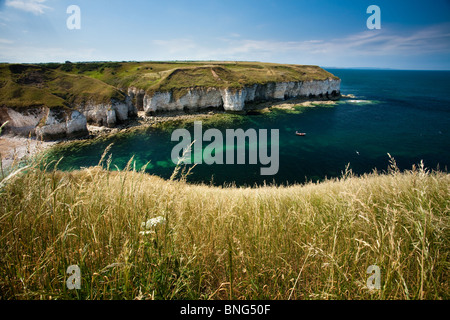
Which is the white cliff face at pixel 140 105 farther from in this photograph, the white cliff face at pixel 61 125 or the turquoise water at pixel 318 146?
the turquoise water at pixel 318 146

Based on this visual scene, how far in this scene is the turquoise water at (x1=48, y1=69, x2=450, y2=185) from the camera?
25.7 m

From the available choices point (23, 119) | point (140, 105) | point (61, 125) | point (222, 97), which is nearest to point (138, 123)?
point (61, 125)

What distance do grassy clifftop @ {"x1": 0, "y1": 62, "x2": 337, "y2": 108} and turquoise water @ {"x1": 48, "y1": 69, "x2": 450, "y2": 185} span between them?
15068 millimetres

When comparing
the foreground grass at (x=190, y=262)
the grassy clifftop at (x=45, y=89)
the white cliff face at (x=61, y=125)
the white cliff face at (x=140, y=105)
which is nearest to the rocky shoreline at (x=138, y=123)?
the white cliff face at (x=61, y=125)

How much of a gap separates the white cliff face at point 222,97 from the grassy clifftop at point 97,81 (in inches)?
86.6

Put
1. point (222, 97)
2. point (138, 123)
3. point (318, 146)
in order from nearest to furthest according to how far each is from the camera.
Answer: point (318, 146) → point (138, 123) → point (222, 97)

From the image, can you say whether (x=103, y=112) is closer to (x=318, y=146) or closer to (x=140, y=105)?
(x=140, y=105)

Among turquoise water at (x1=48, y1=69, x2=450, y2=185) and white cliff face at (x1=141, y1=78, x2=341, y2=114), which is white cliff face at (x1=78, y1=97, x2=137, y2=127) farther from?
white cliff face at (x1=141, y1=78, x2=341, y2=114)

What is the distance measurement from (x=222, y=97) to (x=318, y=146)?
114 feet

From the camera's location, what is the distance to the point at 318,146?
34.9 meters

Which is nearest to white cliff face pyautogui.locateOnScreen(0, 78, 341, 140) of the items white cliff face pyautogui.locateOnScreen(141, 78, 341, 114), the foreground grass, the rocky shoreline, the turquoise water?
white cliff face pyautogui.locateOnScreen(141, 78, 341, 114)
